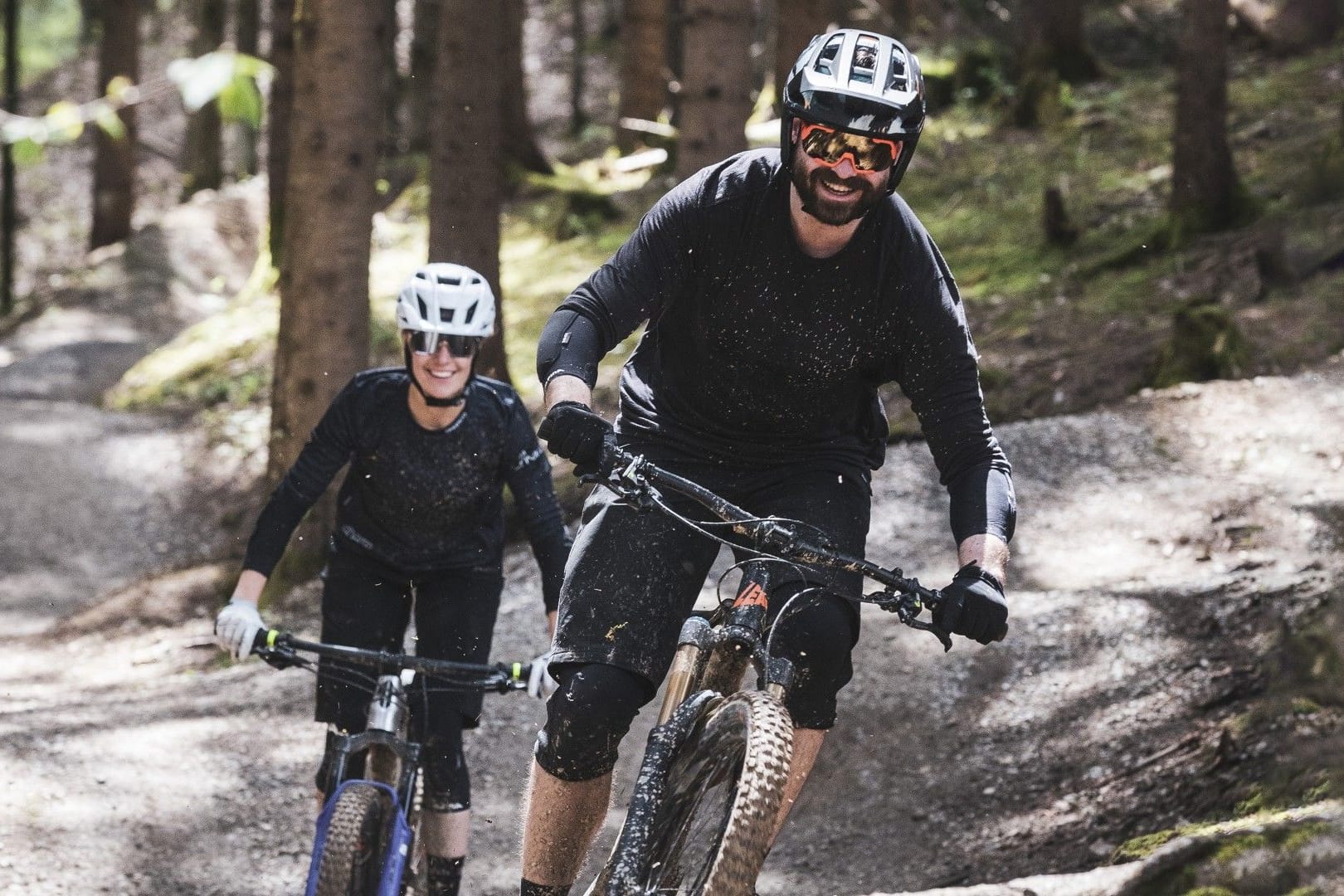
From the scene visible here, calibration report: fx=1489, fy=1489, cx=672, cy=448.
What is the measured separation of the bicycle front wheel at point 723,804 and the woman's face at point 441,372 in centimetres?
208

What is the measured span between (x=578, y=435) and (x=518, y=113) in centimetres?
1991

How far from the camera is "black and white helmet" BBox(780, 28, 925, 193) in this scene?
397 cm

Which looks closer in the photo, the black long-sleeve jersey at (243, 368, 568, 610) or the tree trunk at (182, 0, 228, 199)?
the black long-sleeve jersey at (243, 368, 568, 610)

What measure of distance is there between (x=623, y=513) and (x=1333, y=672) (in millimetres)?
3507

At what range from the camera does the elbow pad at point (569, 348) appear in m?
4.03

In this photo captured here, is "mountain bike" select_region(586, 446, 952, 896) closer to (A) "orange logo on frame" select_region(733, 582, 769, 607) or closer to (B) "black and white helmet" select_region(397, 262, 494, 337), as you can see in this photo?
(A) "orange logo on frame" select_region(733, 582, 769, 607)

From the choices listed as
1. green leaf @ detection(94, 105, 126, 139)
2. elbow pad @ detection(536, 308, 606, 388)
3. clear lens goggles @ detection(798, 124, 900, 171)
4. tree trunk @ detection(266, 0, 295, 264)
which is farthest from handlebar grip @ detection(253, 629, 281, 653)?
tree trunk @ detection(266, 0, 295, 264)

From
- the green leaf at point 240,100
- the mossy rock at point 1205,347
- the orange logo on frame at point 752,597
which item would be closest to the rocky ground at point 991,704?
the mossy rock at point 1205,347

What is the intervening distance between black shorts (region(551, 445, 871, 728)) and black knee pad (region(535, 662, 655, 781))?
4cm

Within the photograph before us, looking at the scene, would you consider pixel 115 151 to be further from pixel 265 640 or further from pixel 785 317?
pixel 785 317

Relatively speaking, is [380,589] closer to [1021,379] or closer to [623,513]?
[623,513]

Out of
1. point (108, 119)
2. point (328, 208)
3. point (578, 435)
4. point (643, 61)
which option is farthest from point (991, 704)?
point (643, 61)

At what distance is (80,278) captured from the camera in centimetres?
2512

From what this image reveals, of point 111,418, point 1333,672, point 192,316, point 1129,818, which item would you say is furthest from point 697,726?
point 192,316
